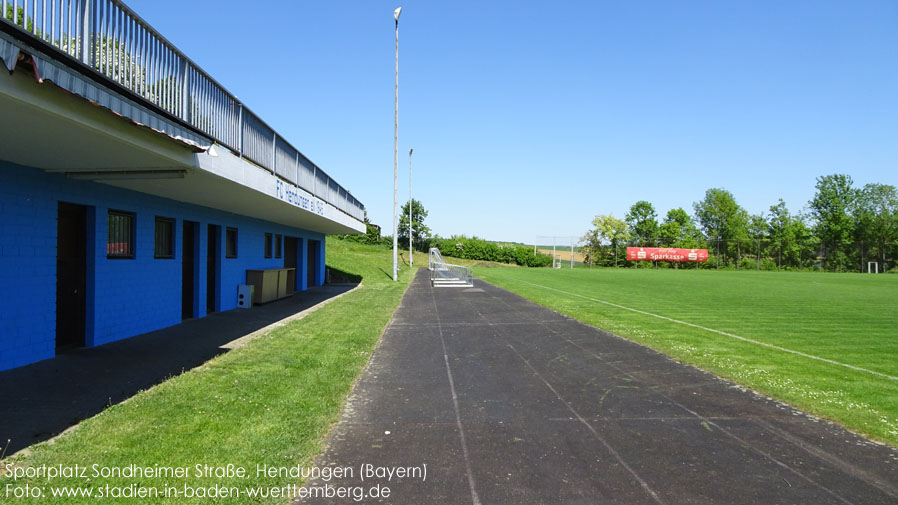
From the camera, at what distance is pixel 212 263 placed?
45.3ft

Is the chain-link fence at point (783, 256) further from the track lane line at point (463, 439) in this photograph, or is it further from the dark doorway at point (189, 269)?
the track lane line at point (463, 439)

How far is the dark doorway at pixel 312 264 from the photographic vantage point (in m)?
25.7

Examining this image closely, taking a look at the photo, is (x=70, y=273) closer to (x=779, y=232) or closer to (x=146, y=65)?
(x=146, y=65)

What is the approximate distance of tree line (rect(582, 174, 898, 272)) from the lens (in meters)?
68.9

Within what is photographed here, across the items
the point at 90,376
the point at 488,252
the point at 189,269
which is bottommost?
the point at 90,376

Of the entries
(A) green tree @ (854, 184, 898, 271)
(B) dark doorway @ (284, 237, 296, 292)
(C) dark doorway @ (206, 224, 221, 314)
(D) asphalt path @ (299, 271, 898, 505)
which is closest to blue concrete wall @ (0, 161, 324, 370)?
(C) dark doorway @ (206, 224, 221, 314)

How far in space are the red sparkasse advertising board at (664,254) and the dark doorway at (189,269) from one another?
73.8 meters

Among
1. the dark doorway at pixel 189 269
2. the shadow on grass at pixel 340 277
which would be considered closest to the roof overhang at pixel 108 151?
the dark doorway at pixel 189 269

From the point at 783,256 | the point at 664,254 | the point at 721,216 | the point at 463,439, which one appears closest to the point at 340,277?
the point at 463,439

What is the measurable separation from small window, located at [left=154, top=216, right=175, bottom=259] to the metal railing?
106 inches

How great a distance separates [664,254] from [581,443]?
79.7m

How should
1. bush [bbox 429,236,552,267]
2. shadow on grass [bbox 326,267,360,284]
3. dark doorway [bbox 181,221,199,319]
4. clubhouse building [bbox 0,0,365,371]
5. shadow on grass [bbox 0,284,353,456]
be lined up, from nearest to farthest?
clubhouse building [bbox 0,0,365,371] < shadow on grass [bbox 0,284,353,456] < dark doorway [bbox 181,221,199,319] < shadow on grass [bbox 326,267,360,284] < bush [bbox 429,236,552,267]

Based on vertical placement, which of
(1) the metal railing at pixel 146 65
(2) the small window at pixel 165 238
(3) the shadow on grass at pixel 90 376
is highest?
(1) the metal railing at pixel 146 65

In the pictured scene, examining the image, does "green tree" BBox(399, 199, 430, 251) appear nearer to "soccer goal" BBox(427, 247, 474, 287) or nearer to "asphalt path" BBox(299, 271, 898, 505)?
"soccer goal" BBox(427, 247, 474, 287)
